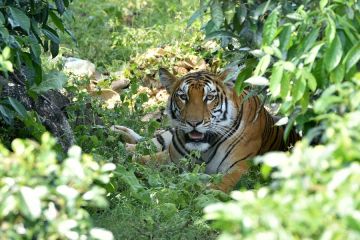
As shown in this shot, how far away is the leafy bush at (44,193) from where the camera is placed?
3.04 meters

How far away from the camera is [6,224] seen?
3109 millimetres

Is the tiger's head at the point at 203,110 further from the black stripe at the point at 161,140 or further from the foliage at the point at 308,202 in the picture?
the foliage at the point at 308,202

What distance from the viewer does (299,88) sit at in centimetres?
392

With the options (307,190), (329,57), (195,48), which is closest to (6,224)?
(307,190)

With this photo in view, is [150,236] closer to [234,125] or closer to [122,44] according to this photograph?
[234,125]

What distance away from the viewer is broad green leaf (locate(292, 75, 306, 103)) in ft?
12.7

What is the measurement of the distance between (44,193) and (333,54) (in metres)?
1.44

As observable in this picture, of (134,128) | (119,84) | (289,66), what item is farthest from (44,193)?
(119,84)

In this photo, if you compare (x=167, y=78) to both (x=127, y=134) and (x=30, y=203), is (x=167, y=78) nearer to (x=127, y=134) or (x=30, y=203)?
(x=127, y=134)

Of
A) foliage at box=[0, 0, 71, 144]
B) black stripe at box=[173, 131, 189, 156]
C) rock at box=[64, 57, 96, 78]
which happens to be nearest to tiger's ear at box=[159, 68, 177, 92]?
black stripe at box=[173, 131, 189, 156]

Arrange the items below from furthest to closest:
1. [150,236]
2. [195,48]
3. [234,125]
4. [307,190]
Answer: [195,48] < [234,125] < [150,236] < [307,190]

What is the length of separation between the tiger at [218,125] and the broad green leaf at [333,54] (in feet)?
10.00

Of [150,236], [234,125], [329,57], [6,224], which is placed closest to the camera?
[6,224]

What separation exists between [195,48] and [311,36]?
5549 mm
